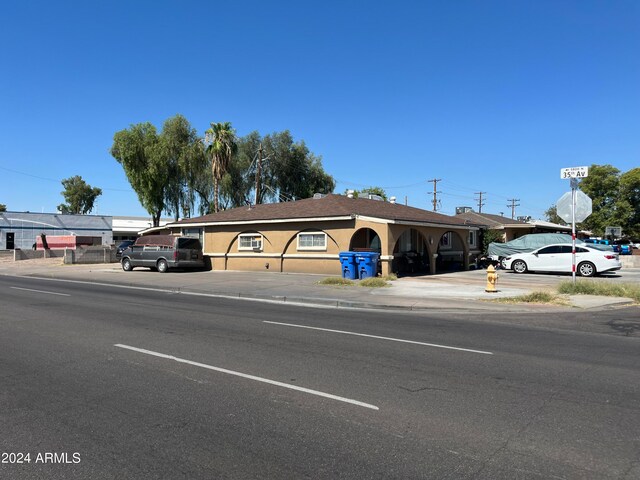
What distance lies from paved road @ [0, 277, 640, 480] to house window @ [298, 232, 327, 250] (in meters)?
14.0

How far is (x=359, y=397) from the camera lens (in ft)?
17.2

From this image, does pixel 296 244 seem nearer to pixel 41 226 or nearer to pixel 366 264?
pixel 366 264

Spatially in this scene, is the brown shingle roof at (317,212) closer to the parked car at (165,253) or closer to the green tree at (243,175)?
the parked car at (165,253)

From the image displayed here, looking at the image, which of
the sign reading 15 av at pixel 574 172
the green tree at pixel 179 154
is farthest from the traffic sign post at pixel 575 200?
the green tree at pixel 179 154

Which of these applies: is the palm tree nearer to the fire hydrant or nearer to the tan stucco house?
the tan stucco house

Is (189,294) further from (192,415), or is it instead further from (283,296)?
(192,415)

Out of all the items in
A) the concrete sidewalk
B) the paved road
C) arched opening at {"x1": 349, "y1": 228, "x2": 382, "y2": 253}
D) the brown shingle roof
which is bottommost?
the paved road

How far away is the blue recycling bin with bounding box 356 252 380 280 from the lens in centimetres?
1989

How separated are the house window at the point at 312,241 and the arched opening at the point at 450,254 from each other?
23.1 ft

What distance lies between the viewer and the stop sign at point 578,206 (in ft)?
50.3

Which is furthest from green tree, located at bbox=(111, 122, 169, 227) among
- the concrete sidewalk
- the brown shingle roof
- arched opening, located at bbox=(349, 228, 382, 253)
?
arched opening, located at bbox=(349, 228, 382, 253)

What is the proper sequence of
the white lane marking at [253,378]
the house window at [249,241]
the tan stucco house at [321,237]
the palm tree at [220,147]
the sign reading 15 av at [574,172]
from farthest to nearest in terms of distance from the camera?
the palm tree at [220,147], the house window at [249,241], the tan stucco house at [321,237], the sign reading 15 av at [574,172], the white lane marking at [253,378]

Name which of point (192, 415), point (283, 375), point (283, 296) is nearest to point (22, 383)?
point (192, 415)

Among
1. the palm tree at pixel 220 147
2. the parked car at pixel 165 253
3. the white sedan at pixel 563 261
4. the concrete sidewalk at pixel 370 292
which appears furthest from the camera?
the palm tree at pixel 220 147
